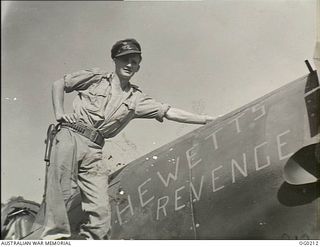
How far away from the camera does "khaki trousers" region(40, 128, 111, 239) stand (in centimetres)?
203

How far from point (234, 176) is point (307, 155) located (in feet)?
1.04

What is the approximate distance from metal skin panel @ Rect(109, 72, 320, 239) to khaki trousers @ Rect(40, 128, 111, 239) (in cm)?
6

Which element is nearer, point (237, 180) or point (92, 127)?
point (237, 180)

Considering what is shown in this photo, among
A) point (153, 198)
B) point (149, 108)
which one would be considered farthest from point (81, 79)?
point (153, 198)

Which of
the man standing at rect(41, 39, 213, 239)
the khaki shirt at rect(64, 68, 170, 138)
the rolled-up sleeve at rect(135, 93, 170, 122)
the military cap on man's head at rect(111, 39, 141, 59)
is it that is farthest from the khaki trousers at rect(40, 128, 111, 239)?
the military cap on man's head at rect(111, 39, 141, 59)

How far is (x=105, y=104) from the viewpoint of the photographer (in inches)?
82.6

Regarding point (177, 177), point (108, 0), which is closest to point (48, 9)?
point (108, 0)

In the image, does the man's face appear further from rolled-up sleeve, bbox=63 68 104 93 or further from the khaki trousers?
the khaki trousers

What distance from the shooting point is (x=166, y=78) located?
2.07 metres

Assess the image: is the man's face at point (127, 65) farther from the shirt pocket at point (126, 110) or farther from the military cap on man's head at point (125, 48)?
the shirt pocket at point (126, 110)

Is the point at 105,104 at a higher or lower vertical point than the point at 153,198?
higher

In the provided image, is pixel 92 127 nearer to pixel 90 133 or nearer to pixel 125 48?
pixel 90 133

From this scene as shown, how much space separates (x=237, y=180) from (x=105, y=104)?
68cm

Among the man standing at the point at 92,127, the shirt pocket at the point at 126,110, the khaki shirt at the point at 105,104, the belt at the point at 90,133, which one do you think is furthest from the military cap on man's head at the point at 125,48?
the belt at the point at 90,133
